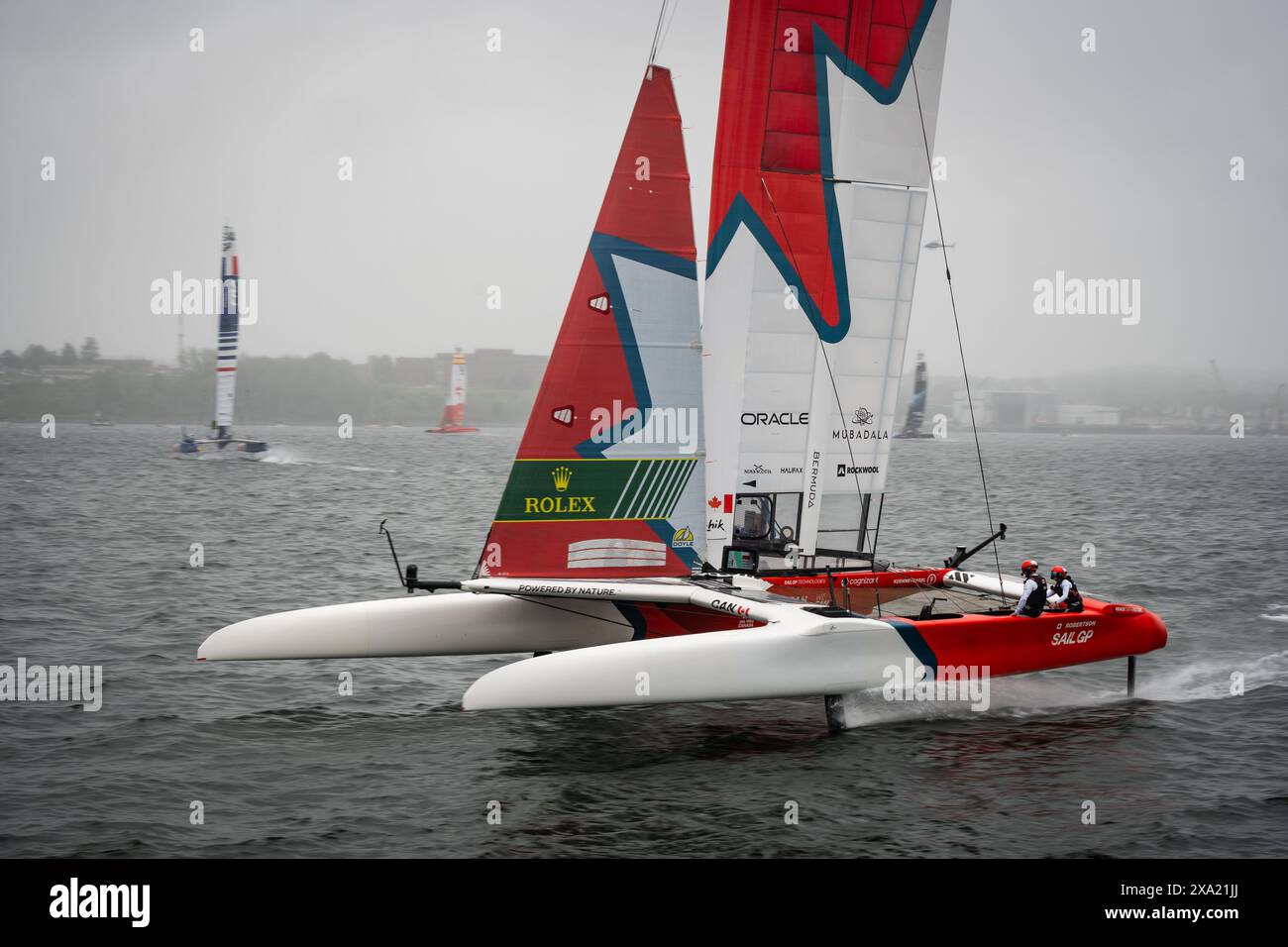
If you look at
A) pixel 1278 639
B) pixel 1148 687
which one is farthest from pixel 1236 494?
pixel 1148 687

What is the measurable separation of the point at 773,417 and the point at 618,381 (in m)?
2.01

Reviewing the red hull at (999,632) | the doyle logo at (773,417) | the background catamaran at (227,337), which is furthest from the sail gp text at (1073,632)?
the background catamaran at (227,337)

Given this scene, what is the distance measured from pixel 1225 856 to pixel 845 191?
6.86m

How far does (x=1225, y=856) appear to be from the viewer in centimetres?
784

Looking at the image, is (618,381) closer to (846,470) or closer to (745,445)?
(745,445)

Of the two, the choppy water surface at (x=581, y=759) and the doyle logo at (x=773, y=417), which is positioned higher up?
the doyle logo at (x=773, y=417)

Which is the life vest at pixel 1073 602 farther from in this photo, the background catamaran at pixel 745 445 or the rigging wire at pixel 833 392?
the rigging wire at pixel 833 392

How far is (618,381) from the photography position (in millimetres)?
10594

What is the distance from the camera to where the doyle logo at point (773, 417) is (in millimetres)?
11820

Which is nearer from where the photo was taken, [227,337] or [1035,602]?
[1035,602]

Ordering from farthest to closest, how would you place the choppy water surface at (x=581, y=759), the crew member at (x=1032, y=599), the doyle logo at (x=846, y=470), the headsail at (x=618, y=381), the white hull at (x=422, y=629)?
the doyle logo at (x=846, y=470) → the crew member at (x=1032, y=599) → the headsail at (x=618, y=381) → the white hull at (x=422, y=629) → the choppy water surface at (x=581, y=759)
